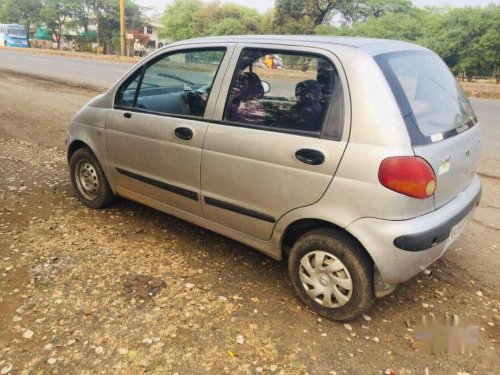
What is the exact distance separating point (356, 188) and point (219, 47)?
1.52 meters

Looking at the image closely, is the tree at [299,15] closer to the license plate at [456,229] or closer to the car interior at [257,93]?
the car interior at [257,93]

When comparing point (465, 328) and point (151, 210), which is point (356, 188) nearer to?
point (465, 328)

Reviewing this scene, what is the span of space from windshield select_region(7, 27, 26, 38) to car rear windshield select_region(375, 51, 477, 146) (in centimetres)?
5361

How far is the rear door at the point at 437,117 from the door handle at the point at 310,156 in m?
0.52

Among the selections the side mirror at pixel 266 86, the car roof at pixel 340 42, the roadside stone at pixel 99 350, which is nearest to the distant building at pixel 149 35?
the car roof at pixel 340 42

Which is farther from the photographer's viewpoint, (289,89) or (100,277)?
(100,277)

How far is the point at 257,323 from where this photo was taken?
2.76 metres

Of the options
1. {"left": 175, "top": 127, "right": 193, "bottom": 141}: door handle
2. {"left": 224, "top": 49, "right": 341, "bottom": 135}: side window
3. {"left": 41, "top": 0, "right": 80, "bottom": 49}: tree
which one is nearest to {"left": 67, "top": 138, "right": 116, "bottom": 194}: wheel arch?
{"left": 175, "top": 127, "right": 193, "bottom": 141}: door handle

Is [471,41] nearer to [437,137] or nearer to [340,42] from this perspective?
[340,42]

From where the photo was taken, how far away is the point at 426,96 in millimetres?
2701

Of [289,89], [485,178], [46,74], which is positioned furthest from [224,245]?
[46,74]

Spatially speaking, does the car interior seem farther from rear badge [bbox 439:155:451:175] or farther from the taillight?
rear badge [bbox 439:155:451:175]

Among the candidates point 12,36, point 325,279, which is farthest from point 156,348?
point 12,36

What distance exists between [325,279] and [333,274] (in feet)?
0.24
